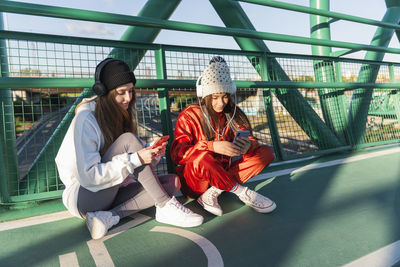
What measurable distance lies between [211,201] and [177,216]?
0.32 m

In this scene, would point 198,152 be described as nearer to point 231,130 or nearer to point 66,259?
point 231,130

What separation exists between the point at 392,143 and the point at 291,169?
223 cm

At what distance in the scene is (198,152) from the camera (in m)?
1.86

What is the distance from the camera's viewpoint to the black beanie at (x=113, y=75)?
1.62 m

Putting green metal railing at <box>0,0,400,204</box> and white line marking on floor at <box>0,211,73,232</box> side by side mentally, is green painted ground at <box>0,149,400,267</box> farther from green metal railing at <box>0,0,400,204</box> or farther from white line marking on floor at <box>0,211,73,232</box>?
green metal railing at <box>0,0,400,204</box>

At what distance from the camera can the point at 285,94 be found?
11.1 ft

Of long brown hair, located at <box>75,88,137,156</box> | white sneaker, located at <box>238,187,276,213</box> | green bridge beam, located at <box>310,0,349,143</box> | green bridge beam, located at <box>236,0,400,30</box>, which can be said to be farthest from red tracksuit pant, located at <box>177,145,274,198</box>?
green bridge beam, located at <box>310,0,349,143</box>

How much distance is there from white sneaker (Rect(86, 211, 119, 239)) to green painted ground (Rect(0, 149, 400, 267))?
0.06m

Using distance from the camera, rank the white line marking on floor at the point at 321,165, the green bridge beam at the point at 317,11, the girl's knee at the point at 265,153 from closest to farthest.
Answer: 1. the girl's knee at the point at 265,153
2. the white line marking on floor at the point at 321,165
3. the green bridge beam at the point at 317,11

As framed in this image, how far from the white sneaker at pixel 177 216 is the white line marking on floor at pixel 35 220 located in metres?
0.70

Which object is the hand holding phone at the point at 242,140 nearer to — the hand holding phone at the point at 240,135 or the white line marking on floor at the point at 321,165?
Answer: the hand holding phone at the point at 240,135

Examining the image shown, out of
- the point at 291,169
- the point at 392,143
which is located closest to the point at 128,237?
the point at 291,169

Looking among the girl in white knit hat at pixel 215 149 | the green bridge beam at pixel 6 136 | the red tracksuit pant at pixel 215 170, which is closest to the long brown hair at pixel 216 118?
the girl in white knit hat at pixel 215 149

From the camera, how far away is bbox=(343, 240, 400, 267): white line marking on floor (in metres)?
1.21
